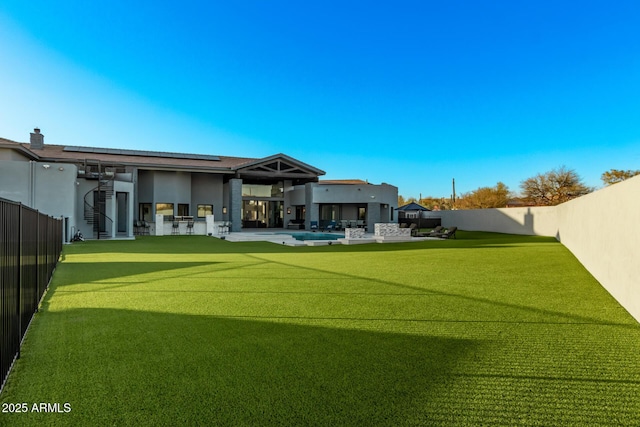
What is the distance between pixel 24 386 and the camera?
121 inches

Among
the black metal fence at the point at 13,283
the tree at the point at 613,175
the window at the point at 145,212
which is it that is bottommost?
the black metal fence at the point at 13,283

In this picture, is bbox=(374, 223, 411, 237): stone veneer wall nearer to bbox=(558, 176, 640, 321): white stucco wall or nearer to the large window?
bbox=(558, 176, 640, 321): white stucco wall

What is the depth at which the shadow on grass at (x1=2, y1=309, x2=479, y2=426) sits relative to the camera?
2.63 metres

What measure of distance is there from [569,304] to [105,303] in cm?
763

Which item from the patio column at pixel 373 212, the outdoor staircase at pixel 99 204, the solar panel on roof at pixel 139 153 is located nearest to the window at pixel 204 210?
the solar panel on roof at pixel 139 153

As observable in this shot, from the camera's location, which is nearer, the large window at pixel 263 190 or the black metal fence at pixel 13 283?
the black metal fence at pixel 13 283

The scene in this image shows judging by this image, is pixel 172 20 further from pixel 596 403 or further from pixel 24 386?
pixel 596 403

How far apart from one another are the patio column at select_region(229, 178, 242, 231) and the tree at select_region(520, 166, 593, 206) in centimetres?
3280

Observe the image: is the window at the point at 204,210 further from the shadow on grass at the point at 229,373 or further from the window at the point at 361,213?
the shadow on grass at the point at 229,373

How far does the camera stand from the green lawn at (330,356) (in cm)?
267

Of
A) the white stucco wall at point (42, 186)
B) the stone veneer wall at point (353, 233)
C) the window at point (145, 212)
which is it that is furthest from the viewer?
the window at point (145, 212)

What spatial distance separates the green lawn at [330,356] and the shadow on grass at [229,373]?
0.6 inches

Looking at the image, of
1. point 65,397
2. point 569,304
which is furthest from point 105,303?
point 569,304

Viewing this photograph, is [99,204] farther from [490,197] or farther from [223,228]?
[490,197]
